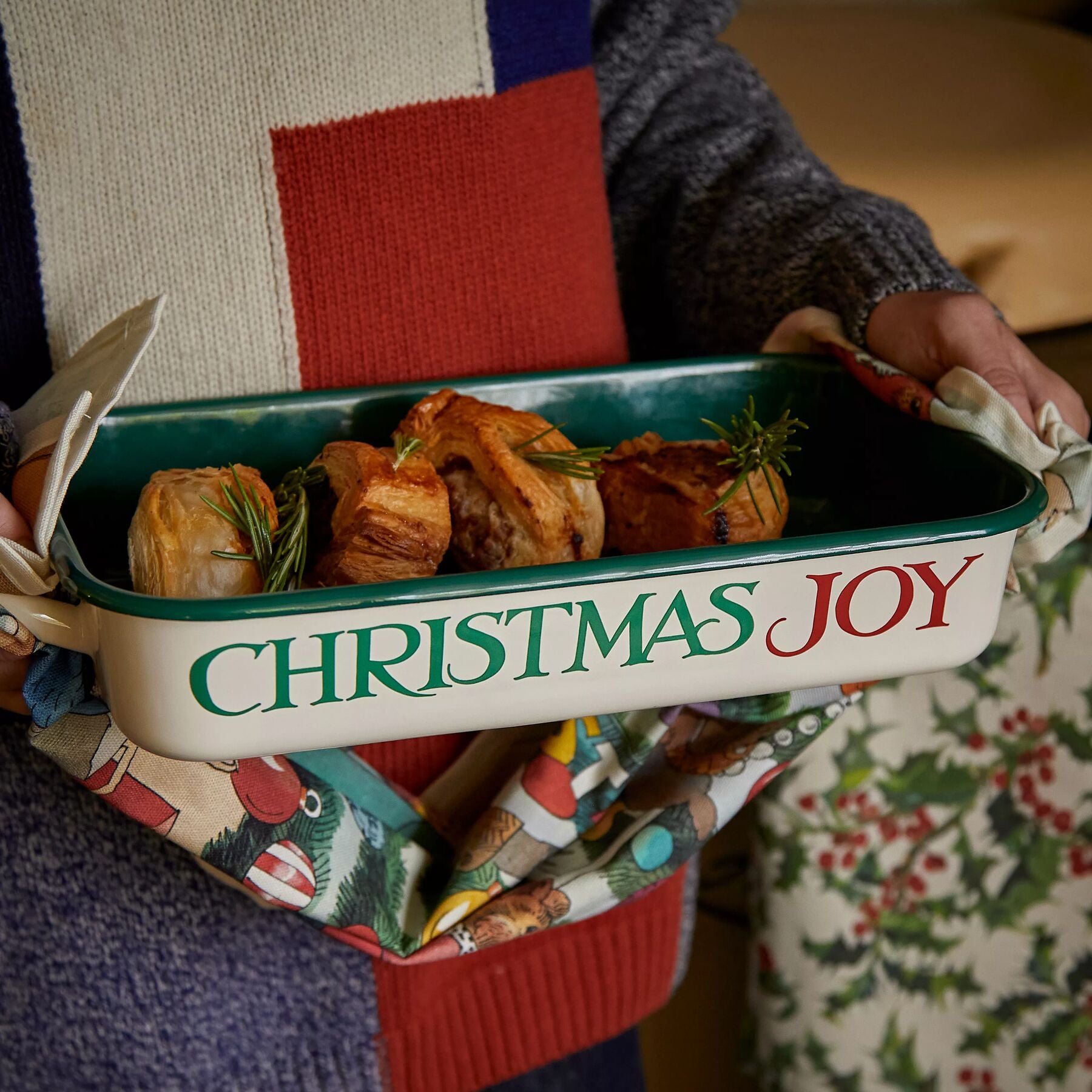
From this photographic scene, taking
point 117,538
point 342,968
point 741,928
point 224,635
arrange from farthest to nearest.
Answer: point 741,928 → point 342,968 → point 117,538 → point 224,635

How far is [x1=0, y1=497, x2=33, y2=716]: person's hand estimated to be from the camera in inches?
14.6

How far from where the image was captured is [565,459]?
1.47 ft

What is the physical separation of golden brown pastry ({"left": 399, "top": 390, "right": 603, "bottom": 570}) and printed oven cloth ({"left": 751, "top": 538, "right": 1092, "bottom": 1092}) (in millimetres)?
556

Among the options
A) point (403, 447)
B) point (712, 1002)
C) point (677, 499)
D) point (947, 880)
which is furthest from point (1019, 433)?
point (712, 1002)

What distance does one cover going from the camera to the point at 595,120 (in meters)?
0.60

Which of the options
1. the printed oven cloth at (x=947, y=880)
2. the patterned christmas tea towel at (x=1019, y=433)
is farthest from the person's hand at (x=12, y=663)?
the printed oven cloth at (x=947, y=880)

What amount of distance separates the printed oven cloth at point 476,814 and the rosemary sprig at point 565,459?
12 cm

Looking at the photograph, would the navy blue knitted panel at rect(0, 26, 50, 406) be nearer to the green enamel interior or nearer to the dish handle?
the green enamel interior

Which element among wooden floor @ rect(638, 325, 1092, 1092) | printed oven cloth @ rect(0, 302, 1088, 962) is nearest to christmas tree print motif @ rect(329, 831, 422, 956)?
printed oven cloth @ rect(0, 302, 1088, 962)

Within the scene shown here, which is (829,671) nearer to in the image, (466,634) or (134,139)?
(466,634)

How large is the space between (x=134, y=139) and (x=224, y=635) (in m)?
0.28

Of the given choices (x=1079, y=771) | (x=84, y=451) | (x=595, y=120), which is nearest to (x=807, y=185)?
(x=595, y=120)

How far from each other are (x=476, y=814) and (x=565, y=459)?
8.4 inches

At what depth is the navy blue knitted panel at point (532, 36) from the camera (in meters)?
0.54
